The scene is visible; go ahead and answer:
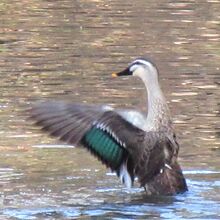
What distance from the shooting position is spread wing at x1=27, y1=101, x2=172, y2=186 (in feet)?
35.2

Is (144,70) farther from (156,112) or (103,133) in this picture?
(103,133)

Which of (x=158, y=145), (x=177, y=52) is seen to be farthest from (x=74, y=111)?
(x=177, y=52)

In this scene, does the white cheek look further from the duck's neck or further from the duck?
the duck's neck

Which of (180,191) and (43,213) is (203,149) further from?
(43,213)

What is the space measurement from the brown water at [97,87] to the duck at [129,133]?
9.3 inches

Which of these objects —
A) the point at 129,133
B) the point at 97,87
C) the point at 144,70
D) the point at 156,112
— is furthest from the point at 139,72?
the point at 97,87

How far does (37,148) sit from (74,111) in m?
2.15

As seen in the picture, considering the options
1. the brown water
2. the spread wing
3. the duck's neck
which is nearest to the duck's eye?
the duck's neck

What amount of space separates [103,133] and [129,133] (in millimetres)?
231

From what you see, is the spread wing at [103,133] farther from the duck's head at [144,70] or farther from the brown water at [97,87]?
the duck's head at [144,70]

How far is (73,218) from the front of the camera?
1030cm

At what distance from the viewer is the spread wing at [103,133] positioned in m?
10.7

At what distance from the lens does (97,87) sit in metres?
16.2

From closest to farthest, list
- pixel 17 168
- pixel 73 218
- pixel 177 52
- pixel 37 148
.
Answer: pixel 73 218 < pixel 17 168 < pixel 37 148 < pixel 177 52
